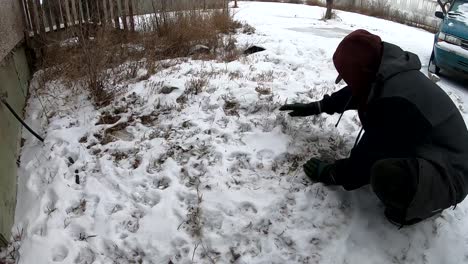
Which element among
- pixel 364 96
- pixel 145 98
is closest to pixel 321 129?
pixel 364 96

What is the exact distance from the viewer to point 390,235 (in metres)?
2.44

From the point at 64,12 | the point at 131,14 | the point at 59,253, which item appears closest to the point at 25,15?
the point at 64,12

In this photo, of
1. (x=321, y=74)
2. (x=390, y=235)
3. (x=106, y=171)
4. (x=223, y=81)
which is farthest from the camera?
(x=321, y=74)

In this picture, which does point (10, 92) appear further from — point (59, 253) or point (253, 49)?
point (253, 49)

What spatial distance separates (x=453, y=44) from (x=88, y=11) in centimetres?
561

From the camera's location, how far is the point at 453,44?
5.80 m

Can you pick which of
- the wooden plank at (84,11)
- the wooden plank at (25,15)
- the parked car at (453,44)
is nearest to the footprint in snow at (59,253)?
the wooden plank at (25,15)

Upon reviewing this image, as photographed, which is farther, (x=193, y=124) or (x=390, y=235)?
(x=193, y=124)

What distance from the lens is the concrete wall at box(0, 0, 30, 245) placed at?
256cm

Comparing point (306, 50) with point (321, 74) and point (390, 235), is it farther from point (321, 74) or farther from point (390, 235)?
point (390, 235)

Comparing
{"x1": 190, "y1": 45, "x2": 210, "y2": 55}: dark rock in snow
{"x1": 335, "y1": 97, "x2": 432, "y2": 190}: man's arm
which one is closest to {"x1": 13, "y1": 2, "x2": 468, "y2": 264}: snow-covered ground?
{"x1": 335, "y1": 97, "x2": 432, "y2": 190}: man's arm

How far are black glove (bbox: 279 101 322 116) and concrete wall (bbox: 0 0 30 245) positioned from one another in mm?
2321

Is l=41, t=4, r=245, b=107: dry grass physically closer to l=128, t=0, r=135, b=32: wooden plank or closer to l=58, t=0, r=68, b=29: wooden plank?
l=128, t=0, r=135, b=32: wooden plank

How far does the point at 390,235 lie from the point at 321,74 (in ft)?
8.91
